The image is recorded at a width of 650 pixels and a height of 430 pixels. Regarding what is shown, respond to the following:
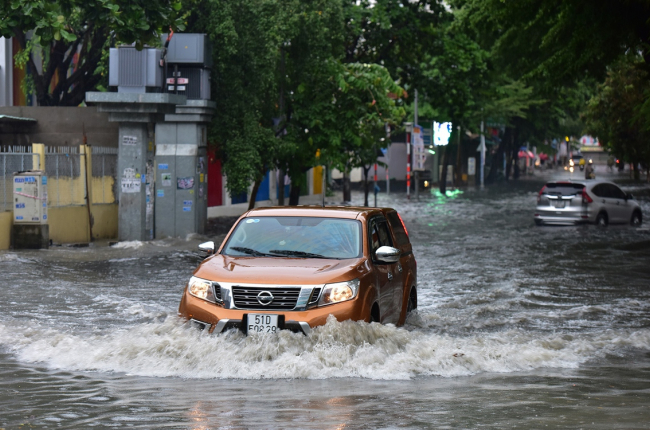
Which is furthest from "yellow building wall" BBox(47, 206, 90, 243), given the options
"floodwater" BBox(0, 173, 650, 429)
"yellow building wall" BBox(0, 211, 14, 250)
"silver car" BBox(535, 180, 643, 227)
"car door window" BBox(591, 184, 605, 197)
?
"car door window" BBox(591, 184, 605, 197)

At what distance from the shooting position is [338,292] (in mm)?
9062

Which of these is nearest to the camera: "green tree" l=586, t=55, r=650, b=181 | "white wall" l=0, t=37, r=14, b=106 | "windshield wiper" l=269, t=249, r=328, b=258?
"windshield wiper" l=269, t=249, r=328, b=258

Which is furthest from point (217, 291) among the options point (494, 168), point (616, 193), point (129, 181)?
point (494, 168)

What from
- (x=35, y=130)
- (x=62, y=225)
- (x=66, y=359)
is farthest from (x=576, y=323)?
(x=35, y=130)

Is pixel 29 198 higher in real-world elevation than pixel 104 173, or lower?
lower

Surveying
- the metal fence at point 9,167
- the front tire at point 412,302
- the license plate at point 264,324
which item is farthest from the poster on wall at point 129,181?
the license plate at point 264,324

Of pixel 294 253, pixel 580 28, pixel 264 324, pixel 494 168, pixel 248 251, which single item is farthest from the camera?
pixel 494 168

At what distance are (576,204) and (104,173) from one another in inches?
558

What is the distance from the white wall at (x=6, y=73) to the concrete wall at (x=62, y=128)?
6.64 m

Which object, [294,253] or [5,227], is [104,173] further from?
[294,253]

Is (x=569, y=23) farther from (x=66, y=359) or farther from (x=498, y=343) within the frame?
(x=66, y=359)

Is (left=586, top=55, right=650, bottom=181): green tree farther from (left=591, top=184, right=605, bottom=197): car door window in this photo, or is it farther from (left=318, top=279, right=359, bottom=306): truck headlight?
(left=318, top=279, right=359, bottom=306): truck headlight

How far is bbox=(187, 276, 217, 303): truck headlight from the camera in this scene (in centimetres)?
917

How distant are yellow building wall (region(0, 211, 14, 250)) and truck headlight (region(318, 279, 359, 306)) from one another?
1284 cm
